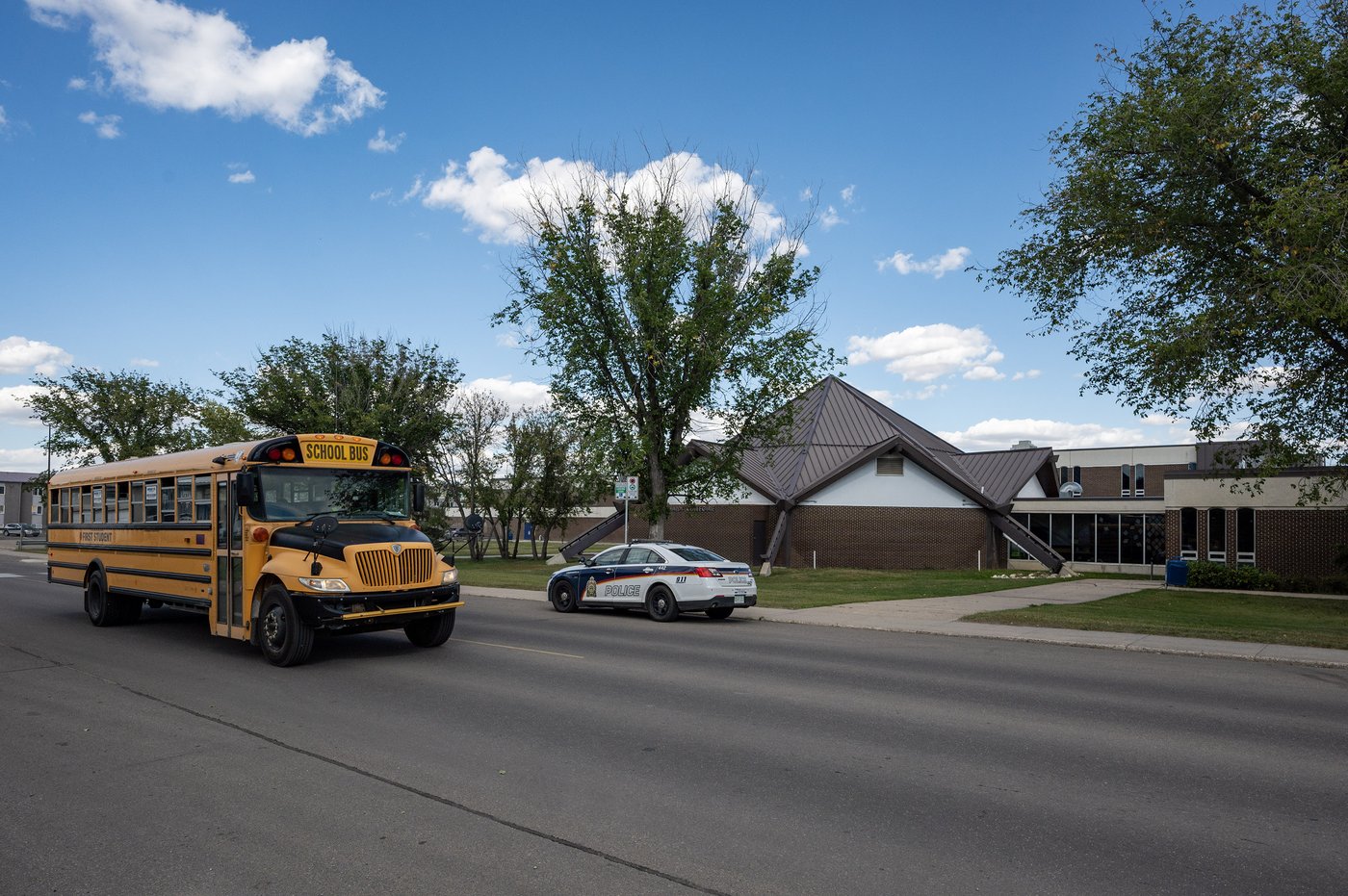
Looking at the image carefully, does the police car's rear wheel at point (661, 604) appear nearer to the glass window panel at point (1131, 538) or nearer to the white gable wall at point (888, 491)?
the white gable wall at point (888, 491)

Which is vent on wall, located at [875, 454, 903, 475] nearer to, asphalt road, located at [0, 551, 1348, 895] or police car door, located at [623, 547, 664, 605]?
police car door, located at [623, 547, 664, 605]

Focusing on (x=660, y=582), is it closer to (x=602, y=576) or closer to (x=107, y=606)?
(x=602, y=576)

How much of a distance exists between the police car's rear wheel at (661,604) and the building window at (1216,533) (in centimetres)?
2393

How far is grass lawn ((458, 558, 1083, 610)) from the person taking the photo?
73.7 ft

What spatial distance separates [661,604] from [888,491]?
2080 cm

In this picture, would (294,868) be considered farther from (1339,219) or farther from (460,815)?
(1339,219)

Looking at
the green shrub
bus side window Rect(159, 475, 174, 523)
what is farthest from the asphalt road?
the green shrub

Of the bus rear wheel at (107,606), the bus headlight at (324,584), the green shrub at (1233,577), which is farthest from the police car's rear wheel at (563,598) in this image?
the green shrub at (1233,577)

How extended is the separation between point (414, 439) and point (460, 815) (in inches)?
1268

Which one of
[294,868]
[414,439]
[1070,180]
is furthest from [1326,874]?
[414,439]

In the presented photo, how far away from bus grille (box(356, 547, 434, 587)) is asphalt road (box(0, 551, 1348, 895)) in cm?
104

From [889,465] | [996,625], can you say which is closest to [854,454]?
[889,465]

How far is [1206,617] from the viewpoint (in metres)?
19.6

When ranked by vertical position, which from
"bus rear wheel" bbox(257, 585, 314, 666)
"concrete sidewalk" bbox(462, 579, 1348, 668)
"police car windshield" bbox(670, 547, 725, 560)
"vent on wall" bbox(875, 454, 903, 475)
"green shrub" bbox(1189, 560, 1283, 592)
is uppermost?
"vent on wall" bbox(875, 454, 903, 475)
